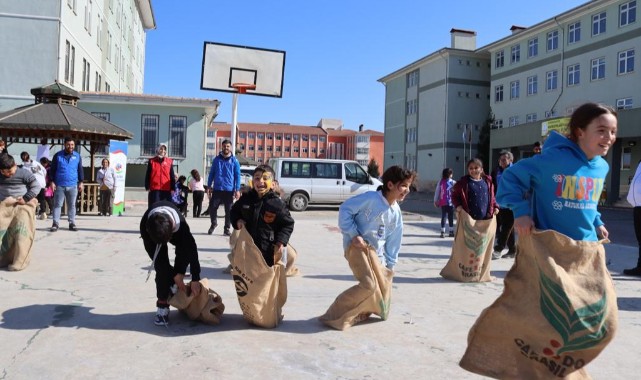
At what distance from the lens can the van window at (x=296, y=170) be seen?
68.7 ft

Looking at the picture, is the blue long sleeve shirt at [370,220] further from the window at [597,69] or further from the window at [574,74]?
the window at [574,74]

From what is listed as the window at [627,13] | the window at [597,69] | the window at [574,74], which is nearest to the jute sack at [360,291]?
the window at [627,13]

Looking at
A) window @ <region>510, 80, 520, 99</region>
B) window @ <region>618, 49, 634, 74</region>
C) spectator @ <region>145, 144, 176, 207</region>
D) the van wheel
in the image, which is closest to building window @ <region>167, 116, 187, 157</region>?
the van wheel

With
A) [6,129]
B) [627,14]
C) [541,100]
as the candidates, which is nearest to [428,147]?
[541,100]

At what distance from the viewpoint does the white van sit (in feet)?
68.2

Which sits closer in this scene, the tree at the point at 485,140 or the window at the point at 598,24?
the window at the point at 598,24

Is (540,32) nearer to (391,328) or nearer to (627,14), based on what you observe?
(627,14)

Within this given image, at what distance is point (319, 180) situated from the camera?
69.1 feet

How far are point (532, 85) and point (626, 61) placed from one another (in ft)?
30.7

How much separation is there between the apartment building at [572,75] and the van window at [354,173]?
1373 centimetres

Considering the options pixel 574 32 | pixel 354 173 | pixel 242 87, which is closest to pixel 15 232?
pixel 242 87

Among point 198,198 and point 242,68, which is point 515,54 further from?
point 242,68

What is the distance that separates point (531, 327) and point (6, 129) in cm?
1647

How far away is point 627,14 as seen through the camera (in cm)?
3353
